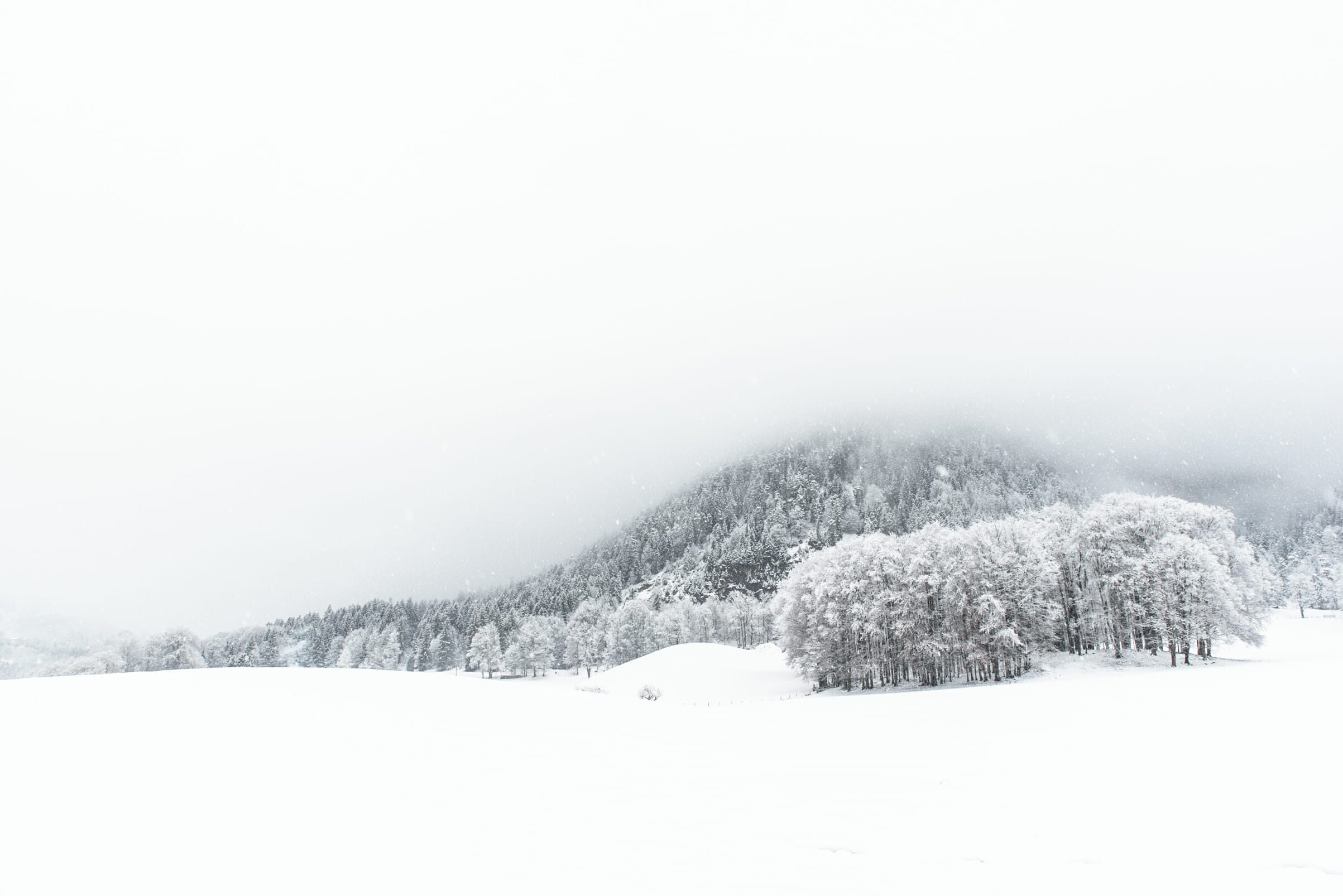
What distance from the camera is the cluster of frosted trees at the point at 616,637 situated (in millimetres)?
109250

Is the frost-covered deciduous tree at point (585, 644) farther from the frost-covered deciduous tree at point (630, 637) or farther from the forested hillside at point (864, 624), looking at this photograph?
the frost-covered deciduous tree at point (630, 637)

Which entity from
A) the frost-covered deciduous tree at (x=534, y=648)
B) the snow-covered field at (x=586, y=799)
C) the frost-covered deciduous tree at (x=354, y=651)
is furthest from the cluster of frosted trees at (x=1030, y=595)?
the frost-covered deciduous tree at (x=354, y=651)

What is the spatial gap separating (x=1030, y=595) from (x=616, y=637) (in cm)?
8099

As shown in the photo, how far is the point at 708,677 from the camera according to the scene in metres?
67.9

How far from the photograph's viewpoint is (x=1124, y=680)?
31.5 meters

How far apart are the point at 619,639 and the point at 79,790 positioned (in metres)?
107

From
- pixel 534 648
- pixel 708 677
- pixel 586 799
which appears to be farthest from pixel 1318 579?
pixel 586 799

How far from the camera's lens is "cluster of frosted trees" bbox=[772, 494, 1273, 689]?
41.1 metres

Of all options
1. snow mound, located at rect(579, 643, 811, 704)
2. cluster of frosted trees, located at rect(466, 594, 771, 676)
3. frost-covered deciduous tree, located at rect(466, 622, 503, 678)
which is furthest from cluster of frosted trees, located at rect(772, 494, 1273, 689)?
frost-covered deciduous tree, located at rect(466, 622, 503, 678)

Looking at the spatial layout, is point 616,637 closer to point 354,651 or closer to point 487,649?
point 487,649

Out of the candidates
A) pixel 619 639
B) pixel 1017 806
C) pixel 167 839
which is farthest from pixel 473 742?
pixel 619 639

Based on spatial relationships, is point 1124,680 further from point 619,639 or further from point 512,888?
point 619,639

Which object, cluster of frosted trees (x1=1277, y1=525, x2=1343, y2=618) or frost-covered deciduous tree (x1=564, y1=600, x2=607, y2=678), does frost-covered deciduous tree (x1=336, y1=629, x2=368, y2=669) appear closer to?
frost-covered deciduous tree (x1=564, y1=600, x2=607, y2=678)

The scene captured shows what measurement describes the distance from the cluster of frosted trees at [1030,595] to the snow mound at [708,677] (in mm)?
8585
